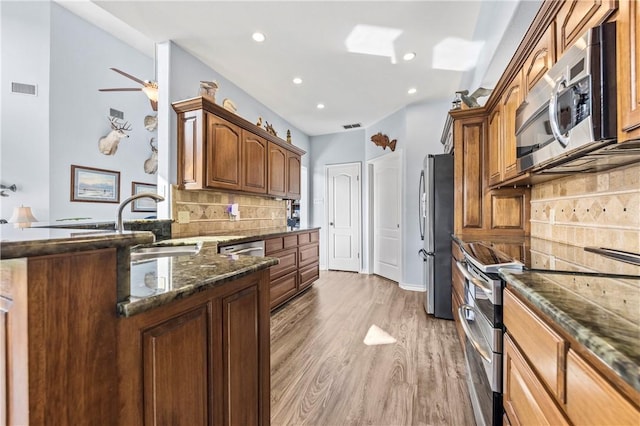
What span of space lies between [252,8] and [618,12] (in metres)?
2.23

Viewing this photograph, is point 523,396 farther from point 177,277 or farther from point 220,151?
point 220,151

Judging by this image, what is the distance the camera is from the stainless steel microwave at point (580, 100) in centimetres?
97

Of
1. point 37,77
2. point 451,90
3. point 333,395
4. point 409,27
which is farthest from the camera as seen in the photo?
point 451,90

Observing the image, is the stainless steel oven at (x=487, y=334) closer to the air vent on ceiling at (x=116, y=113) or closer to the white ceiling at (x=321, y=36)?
the white ceiling at (x=321, y=36)

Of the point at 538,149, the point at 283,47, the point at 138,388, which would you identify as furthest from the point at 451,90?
the point at 138,388

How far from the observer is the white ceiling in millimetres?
2172

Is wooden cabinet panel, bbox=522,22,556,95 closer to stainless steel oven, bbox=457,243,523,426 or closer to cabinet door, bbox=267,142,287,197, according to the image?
stainless steel oven, bbox=457,243,523,426

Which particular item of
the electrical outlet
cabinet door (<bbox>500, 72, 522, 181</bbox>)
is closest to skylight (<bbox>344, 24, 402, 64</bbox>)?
cabinet door (<bbox>500, 72, 522, 181</bbox>)

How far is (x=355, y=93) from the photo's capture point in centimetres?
379

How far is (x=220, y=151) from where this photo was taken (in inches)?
109

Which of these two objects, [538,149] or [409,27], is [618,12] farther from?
[409,27]

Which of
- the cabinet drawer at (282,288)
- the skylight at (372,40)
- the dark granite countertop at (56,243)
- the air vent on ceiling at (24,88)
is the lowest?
the cabinet drawer at (282,288)

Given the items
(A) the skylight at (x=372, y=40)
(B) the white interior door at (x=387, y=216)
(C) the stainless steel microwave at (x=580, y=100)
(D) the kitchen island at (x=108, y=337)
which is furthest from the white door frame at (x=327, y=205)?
(D) the kitchen island at (x=108, y=337)

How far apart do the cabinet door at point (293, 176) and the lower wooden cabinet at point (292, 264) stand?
2.22 ft
